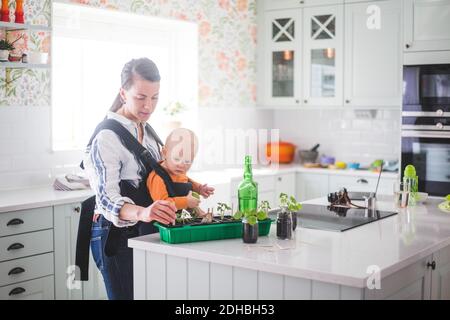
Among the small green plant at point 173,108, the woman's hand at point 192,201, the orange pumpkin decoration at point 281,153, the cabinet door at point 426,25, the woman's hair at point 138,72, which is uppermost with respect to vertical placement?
the cabinet door at point 426,25

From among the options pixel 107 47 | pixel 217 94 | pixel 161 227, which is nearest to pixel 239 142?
pixel 217 94

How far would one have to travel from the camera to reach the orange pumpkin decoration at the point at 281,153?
6.31 metres

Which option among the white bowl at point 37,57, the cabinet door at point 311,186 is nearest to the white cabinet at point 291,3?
the cabinet door at point 311,186

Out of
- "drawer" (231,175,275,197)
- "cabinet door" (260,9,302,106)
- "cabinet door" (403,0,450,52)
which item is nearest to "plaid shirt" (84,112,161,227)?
"drawer" (231,175,275,197)

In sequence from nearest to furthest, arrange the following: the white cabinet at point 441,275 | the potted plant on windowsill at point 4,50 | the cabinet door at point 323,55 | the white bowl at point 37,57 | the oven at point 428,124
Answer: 1. the white cabinet at point 441,275
2. the potted plant on windowsill at point 4,50
3. the white bowl at point 37,57
4. the oven at point 428,124
5. the cabinet door at point 323,55

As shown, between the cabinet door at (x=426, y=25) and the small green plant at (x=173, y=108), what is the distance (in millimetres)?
1828

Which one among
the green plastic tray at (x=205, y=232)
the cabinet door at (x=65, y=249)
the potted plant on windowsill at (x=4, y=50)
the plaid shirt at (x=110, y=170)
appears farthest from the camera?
the potted plant on windowsill at (x=4, y=50)

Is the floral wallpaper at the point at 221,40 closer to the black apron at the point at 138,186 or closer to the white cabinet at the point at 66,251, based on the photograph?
the white cabinet at the point at 66,251

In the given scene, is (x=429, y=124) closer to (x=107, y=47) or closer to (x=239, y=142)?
(x=239, y=142)

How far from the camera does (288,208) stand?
280cm

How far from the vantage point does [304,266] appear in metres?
2.27

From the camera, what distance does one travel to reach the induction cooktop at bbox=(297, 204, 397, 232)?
3064mm

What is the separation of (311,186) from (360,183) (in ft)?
1.56

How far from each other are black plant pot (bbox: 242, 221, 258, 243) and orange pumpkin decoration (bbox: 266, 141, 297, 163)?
3687mm
